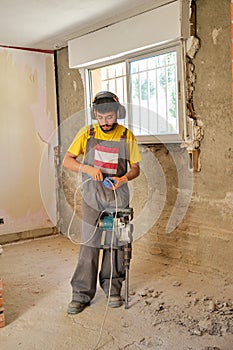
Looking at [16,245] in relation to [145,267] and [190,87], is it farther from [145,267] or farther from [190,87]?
[190,87]

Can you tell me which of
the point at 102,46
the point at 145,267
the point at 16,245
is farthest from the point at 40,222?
the point at 102,46

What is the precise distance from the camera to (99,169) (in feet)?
8.80

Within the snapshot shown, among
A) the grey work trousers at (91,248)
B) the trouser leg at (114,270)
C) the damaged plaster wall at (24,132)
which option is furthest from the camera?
the damaged plaster wall at (24,132)

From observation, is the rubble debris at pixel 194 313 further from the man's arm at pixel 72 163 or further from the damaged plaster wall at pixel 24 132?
the damaged plaster wall at pixel 24 132

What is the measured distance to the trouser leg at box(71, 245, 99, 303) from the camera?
2.75 metres

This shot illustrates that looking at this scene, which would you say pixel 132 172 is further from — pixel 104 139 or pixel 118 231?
pixel 118 231

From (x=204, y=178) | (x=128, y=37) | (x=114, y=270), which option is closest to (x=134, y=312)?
(x=114, y=270)

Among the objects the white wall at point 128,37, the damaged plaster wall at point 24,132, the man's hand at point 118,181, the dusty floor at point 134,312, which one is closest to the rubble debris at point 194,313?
the dusty floor at point 134,312

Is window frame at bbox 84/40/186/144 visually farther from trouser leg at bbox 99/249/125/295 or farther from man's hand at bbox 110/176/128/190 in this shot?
trouser leg at bbox 99/249/125/295

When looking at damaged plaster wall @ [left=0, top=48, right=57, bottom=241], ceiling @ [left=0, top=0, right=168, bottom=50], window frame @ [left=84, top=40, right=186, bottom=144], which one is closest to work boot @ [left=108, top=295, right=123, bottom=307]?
window frame @ [left=84, top=40, right=186, bottom=144]

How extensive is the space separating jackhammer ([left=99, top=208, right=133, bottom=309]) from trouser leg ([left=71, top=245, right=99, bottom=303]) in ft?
0.31

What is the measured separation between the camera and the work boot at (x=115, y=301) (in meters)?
2.79

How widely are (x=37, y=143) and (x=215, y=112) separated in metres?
2.30

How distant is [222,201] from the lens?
327 cm
